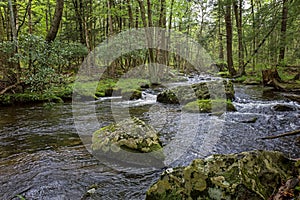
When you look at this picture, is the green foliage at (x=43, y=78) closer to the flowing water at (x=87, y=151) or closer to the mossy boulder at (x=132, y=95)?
the flowing water at (x=87, y=151)

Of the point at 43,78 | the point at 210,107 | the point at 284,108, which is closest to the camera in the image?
the point at 43,78

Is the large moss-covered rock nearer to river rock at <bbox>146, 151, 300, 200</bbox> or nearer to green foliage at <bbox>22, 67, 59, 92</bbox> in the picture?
green foliage at <bbox>22, 67, 59, 92</bbox>

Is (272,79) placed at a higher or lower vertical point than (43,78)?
lower

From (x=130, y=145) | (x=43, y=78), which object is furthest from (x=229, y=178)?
(x=43, y=78)

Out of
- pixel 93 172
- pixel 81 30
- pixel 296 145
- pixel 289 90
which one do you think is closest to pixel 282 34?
pixel 289 90

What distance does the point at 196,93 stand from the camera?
9672 millimetres

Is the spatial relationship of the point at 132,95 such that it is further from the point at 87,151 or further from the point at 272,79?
the point at 272,79

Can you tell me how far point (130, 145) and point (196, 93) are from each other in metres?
6.33

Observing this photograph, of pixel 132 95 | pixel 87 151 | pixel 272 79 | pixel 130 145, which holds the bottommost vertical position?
pixel 87 151

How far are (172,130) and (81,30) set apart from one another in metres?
17.8

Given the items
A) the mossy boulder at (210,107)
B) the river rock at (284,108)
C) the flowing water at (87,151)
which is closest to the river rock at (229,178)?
the flowing water at (87,151)

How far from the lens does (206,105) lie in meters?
7.69

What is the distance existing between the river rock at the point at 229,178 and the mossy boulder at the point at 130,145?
1.34 m

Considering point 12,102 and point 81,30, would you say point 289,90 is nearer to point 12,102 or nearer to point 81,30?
point 12,102
